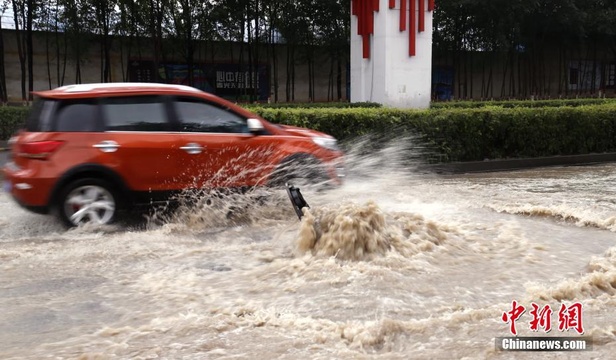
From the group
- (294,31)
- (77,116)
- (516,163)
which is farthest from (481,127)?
(294,31)

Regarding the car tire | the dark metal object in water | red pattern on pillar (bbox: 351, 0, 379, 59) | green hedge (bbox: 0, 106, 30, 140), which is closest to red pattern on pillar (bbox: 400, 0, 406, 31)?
red pattern on pillar (bbox: 351, 0, 379, 59)

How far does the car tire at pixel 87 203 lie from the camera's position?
666 centimetres

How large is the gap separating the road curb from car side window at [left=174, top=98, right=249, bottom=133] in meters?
6.26

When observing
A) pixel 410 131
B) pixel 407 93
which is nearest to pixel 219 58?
pixel 407 93

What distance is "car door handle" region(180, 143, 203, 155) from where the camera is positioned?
712 cm

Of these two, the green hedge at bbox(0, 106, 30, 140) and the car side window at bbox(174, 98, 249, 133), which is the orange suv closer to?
the car side window at bbox(174, 98, 249, 133)

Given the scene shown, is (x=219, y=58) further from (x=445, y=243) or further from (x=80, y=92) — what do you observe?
(x=445, y=243)

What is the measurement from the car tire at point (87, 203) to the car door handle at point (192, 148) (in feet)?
2.95

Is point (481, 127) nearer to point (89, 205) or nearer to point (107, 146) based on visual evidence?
point (107, 146)

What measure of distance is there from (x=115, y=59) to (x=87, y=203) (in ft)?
64.7

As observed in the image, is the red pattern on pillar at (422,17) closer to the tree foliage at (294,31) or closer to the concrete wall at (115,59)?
the tree foliage at (294,31)

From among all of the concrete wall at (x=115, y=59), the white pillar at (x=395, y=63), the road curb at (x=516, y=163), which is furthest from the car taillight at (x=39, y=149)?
the concrete wall at (x=115, y=59)

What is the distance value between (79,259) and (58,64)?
→ 65.2ft

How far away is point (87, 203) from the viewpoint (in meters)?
6.78
